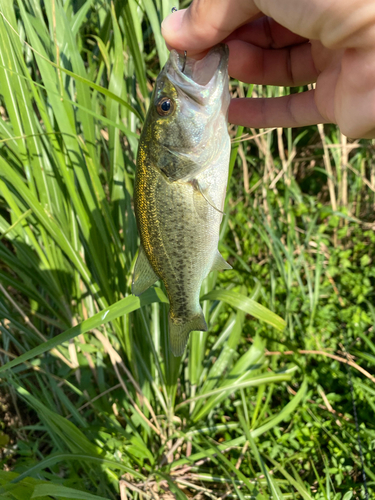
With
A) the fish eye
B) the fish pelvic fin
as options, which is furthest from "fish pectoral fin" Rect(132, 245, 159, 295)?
the fish eye

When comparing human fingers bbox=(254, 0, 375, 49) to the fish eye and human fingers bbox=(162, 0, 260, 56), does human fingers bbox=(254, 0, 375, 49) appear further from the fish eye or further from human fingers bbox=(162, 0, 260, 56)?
the fish eye

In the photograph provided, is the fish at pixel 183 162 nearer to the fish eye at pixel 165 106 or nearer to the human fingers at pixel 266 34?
the fish eye at pixel 165 106

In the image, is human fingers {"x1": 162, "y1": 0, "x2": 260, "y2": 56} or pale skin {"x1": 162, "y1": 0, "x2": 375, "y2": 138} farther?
human fingers {"x1": 162, "y1": 0, "x2": 260, "y2": 56}

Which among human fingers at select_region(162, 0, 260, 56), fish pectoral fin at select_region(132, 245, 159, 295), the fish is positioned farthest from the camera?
fish pectoral fin at select_region(132, 245, 159, 295)

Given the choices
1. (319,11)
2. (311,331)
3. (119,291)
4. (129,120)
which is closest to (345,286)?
(311,331)

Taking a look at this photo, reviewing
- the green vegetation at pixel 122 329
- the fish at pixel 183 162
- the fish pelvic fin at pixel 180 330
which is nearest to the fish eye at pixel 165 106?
the fish at pixel 183 162

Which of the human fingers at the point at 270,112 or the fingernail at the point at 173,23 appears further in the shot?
the human fingers at the point at 270,112

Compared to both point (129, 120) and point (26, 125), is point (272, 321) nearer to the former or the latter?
point (129, 120)

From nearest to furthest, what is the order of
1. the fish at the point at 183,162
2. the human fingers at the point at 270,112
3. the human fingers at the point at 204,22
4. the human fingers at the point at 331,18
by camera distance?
the human fingers at the point at 331,18
the human fingers at the point at 204,22
the fish at the point at 183,162
the human fingers at the point at 270,112
